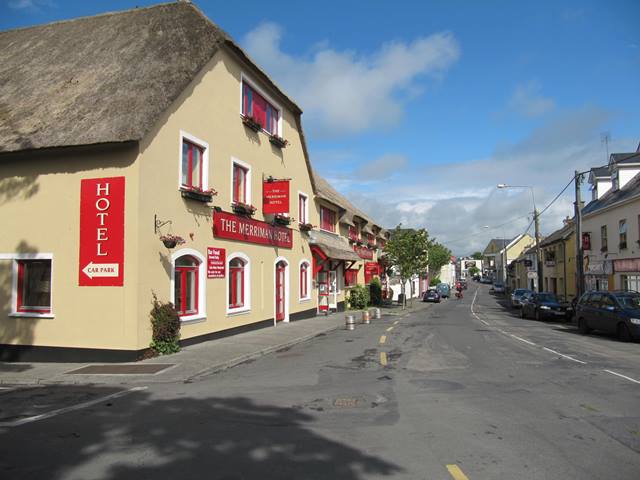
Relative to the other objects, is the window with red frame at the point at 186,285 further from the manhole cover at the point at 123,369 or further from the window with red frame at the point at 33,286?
the window with red frame at the point at 33,286

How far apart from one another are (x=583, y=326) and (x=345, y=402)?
15.3 metres

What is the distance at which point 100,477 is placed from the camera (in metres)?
4.81

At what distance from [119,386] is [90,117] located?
6.44 meters

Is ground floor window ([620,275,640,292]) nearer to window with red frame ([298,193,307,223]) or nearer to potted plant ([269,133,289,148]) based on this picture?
window with red frame ([298,193,307,223])

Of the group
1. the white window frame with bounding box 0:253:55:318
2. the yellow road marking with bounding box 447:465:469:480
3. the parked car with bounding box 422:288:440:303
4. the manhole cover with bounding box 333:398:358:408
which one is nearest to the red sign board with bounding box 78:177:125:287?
the white window frame with bounding box 0:253:55:318

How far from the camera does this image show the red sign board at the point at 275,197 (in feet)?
59.9

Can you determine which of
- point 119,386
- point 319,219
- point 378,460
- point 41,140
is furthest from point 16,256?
point 319,219

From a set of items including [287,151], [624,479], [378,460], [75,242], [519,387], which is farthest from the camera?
[287,151]

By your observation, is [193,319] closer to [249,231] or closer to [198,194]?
[198,194]

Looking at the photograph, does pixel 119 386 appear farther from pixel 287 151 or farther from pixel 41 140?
Result: pixel 287 151

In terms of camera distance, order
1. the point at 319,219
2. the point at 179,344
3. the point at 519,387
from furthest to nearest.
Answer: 1. the point at 319,219
2. the point at 179,344
3. the point at 519,387

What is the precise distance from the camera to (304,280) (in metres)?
23.9

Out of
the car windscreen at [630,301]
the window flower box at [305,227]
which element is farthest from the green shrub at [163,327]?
the car windscreen at [630,301]

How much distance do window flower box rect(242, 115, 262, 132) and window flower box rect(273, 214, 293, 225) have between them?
138 inches
